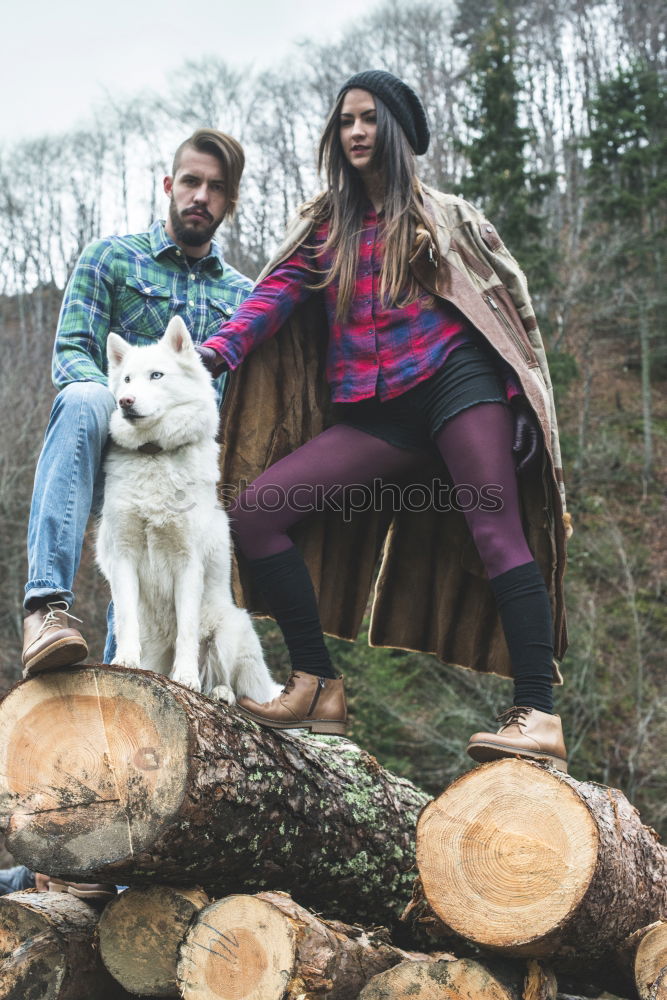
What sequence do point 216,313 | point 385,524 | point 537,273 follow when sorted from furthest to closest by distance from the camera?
point 537,273, point 216,313, point 385,524

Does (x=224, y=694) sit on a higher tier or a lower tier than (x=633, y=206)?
lower

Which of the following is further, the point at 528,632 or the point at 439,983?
the point at 528,632

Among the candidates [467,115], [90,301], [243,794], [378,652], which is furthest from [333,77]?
[243,794]

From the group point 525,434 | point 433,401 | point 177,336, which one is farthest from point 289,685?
point 177,336

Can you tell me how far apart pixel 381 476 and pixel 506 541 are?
620 millimetres

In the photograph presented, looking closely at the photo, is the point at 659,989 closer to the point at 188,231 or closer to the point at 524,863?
the point at 524,863

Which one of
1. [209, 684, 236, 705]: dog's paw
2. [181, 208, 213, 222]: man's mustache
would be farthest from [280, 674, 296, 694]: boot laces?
[181, 208, 213, 222]: man's mustache

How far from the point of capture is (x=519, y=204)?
776 inches

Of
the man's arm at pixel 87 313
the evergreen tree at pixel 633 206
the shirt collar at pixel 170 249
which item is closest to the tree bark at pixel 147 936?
the man's arm at pixel 87 313

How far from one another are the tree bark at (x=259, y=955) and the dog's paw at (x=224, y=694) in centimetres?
86

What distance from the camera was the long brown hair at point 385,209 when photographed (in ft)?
12.3

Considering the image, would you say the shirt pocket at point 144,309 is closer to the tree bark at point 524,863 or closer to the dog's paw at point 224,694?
the dog's paw at point 224,694

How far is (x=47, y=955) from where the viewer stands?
307 cm

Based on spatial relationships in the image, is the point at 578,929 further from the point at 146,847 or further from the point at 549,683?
the point at 146,847
